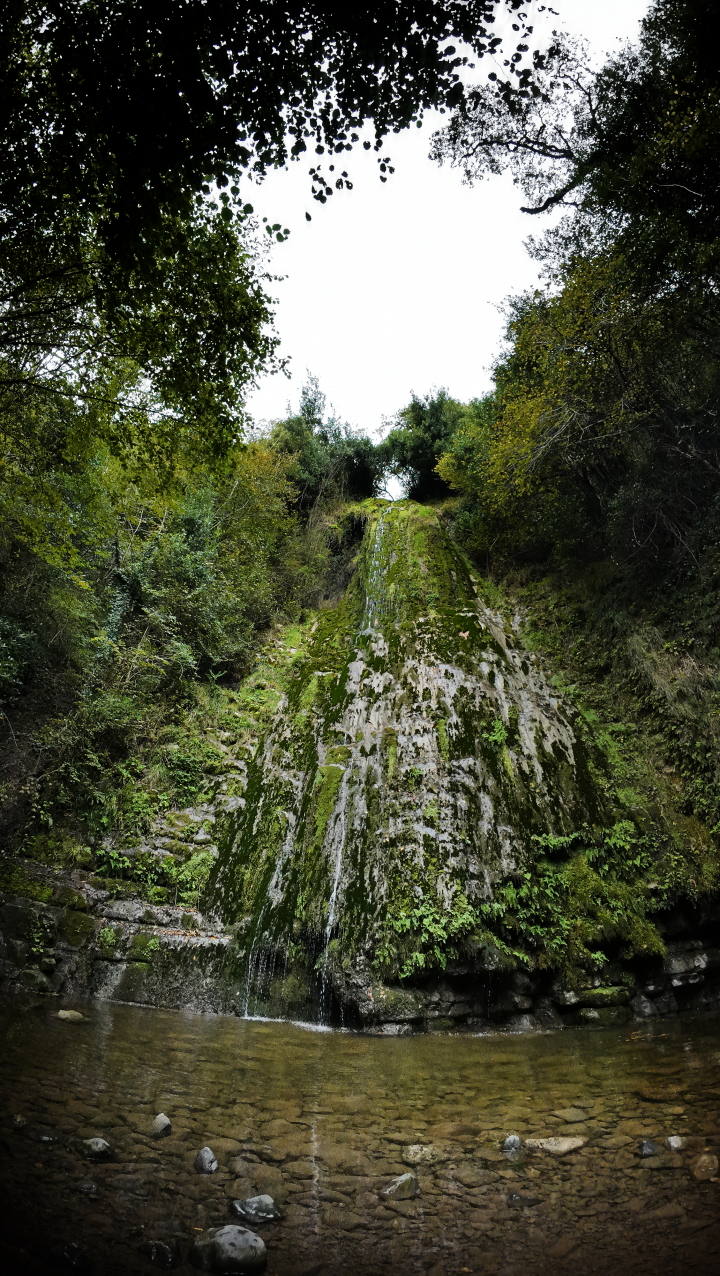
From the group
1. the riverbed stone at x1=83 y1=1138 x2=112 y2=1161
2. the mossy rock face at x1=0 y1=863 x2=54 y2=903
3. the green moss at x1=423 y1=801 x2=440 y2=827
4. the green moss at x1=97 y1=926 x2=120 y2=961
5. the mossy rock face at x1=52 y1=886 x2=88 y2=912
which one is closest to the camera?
the riverbed stone at x1=83 y1=1138 x2=112 y2=1161

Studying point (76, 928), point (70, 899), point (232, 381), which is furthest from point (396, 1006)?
point (232, 381)

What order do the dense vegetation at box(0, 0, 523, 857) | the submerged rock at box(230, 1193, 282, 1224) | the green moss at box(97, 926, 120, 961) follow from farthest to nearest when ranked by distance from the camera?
the green moss at box(97, 926, 120, 961)
the dense vegetation at box(0, 0, 523, 857)
the submerged rock at box(230, 1193, 282, 1224)

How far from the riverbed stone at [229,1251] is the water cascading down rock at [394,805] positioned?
4.25m

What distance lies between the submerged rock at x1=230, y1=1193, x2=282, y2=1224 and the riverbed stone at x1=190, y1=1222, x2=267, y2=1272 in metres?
0.28

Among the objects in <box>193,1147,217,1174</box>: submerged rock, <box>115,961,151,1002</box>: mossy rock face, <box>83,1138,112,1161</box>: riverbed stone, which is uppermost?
<box>83,1138,112,1161</box>: riverbed stone

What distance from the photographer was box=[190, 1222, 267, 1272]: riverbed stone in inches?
67.1

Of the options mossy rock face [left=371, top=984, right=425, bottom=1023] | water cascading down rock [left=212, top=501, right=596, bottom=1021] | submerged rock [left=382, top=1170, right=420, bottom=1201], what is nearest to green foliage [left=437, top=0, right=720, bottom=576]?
water cascading down rock [left=212, top=501, right=596, bottom=1021]

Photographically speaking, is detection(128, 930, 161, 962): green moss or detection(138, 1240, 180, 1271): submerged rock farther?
detection(128, 930, 161, 962): green moss

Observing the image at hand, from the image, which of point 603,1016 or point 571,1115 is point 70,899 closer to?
point 571,1115

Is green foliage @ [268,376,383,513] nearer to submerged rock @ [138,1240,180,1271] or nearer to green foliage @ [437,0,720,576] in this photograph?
green foliage @ [437,0,720,576]

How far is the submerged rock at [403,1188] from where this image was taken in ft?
7.52

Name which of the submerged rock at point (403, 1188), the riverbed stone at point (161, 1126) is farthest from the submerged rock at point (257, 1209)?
the riverbed stone at point (161, 1126)

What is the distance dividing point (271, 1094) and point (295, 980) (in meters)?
2.96

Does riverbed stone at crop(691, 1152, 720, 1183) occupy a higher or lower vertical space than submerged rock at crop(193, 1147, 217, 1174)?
lower
